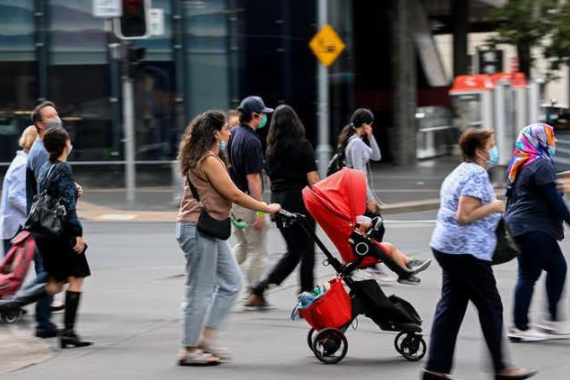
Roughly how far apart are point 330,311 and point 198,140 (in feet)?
4.75

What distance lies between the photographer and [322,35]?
19.8 meters

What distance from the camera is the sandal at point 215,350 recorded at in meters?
7.45

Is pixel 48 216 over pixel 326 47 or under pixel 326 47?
under

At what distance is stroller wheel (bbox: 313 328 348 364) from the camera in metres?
7.35

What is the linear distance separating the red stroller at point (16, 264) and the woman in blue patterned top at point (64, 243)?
0.79 metres

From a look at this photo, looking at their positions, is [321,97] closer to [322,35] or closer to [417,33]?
[322,35]

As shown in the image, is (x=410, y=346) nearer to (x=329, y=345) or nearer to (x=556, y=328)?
(x=329, y=345)

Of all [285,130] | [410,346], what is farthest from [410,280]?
[410,346]

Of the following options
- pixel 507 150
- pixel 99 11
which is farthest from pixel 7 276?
pixel 507 150

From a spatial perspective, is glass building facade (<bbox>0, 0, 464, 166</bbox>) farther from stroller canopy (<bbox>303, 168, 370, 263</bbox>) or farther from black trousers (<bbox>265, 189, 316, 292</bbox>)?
stroller canopy (<bbox>303, 168, 370, 263</bbox>)

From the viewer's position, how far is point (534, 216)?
795cm

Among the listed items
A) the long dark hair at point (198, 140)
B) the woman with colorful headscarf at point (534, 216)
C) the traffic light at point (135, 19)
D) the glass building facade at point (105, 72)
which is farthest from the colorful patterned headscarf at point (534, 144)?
the glass building facade at point (105, 72)

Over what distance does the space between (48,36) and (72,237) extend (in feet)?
54.1

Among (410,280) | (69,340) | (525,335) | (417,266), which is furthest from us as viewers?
(417,266)
